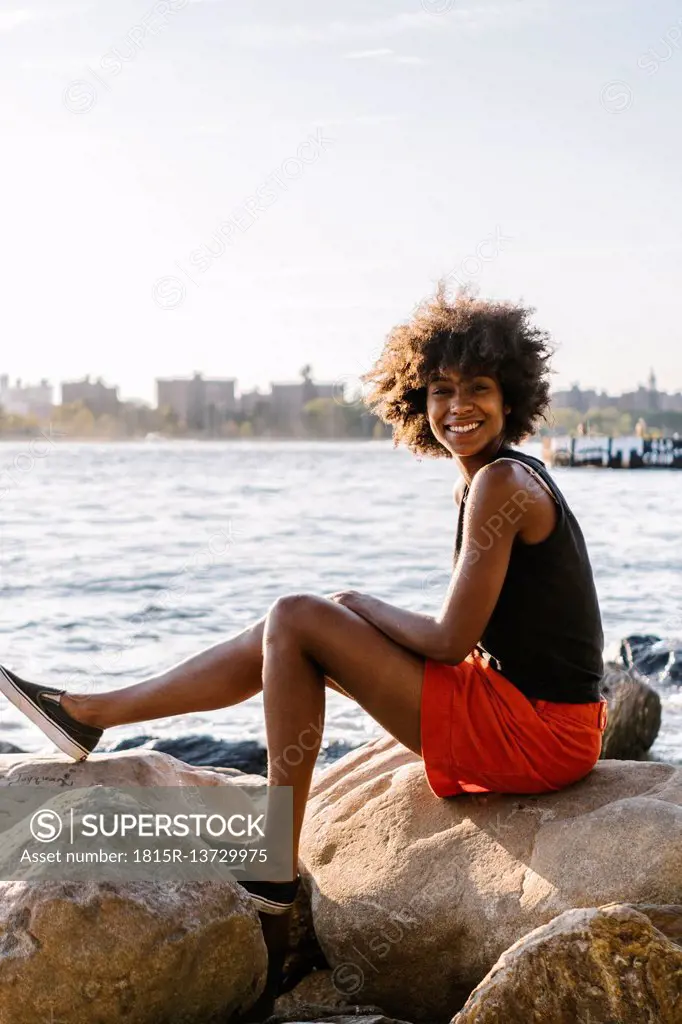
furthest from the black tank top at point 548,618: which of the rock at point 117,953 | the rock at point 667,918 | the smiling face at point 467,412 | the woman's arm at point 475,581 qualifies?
the rock at point 117,953

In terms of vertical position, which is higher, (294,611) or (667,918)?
(294,611)

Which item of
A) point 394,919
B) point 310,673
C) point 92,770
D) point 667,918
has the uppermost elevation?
point 310,673

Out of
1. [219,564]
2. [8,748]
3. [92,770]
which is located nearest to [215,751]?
[8,748]

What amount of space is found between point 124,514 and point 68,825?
81.7 ft

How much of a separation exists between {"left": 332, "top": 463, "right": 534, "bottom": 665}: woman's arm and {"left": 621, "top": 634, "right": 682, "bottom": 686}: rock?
22.7 feet

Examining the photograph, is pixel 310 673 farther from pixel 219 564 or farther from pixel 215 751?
pixel 219 564

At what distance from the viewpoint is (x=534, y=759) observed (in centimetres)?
387

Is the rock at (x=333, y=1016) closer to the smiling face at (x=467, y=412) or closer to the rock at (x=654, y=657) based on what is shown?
the smiling face at (x=467, y=412)

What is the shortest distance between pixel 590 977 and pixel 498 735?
117 cm

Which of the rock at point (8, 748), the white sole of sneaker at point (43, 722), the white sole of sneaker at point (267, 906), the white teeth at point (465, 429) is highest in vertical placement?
the white teeth at point (465, 429)

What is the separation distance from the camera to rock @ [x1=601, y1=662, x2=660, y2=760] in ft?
24.4

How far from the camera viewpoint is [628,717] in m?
7.59

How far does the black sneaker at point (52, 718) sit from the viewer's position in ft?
13.3

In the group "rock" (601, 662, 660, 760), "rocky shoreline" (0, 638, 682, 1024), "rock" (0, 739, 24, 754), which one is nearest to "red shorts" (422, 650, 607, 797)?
"rocky shoreline" (0, 638, 682, 1024)
